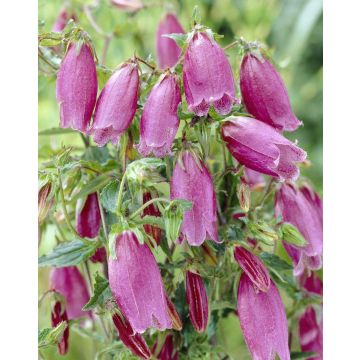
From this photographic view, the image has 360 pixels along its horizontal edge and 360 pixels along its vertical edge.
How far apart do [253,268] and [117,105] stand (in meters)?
0.22

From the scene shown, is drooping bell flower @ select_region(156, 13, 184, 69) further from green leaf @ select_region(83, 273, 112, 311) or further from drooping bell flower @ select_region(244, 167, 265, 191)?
green leaf @ select_region(83, 273, 112, 311)

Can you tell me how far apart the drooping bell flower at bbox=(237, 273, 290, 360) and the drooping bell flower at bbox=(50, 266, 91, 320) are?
27cm

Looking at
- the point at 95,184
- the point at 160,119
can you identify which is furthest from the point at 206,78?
the point at 95,184

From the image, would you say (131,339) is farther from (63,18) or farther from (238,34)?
(238,34)

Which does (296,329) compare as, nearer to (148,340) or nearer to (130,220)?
(148,340)

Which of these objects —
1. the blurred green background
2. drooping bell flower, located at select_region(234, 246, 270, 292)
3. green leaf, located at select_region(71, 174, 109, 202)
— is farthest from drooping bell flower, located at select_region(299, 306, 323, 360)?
green leaf, located at select_region(71, 174, 109, 202)

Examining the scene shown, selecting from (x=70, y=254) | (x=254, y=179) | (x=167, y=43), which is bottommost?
(x=70, y=254)

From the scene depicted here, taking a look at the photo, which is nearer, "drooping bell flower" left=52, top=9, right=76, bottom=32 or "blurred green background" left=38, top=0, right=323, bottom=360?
"drooping bell flower" left=52, top=9, right=76, bottom=32

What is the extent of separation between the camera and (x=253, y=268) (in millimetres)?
782

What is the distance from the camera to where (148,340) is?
89cm

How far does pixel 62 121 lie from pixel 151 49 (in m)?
0.61

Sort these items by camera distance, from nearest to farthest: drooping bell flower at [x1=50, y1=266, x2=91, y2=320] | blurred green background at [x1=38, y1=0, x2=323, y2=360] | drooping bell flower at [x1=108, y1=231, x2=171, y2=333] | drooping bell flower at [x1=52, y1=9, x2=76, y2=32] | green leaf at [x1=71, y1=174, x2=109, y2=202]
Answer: drooping bell flower at [x1=108, y1=231, x2=171, y2=333], green leaf at [x1=71, y1=174, x2=109, y2=202], drooping bell flower at [x1=50, y1=266, x2=91, y2=320], drooping bell flower at [x1=52, y1=9, x2=76, y2=32], blurred green background at [x1=38, y1=0, x2=323, y2=360]

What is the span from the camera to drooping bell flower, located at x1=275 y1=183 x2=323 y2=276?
34.3 inches
